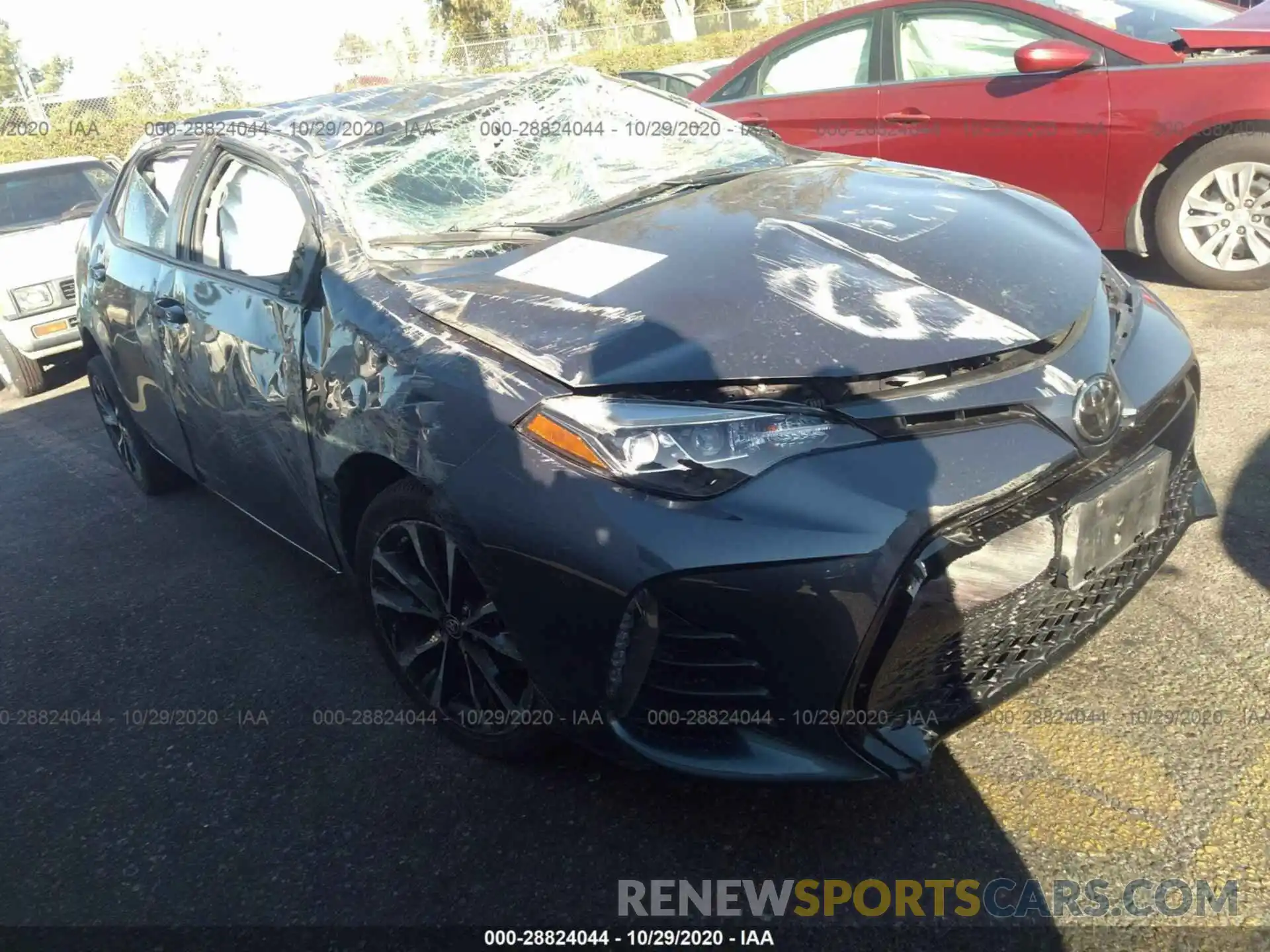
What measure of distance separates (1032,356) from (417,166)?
1828 millimetres

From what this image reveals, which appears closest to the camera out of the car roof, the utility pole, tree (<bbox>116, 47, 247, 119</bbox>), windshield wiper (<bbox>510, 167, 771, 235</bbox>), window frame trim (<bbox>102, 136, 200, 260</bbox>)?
windshield wiper (<bbox>510, 167, 771, 235</bbox>)

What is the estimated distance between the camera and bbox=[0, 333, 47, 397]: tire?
6.43 metres

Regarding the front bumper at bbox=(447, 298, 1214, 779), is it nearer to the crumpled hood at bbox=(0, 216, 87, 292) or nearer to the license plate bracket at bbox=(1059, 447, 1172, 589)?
the license plate bracket at bbox=(1059, 447, 1172, 589)

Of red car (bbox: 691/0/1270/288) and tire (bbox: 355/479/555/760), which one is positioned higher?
red car (bbox: 691/0/1270/288)

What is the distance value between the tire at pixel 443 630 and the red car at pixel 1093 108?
3.82 metres

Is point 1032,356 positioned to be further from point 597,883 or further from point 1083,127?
point 1083,127

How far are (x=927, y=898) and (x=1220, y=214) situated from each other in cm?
406

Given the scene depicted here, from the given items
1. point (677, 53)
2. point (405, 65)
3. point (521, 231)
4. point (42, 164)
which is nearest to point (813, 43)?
point (521, 231)

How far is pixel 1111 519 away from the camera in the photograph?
1974 mm

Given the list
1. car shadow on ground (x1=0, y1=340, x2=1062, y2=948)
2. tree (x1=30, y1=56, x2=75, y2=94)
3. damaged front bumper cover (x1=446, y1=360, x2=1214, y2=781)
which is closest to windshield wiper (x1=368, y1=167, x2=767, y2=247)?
damaged front bumper cover (x1=446, y1=360, x2=1214, y2=781)

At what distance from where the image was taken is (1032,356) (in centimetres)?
201

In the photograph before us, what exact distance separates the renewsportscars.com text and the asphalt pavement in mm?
26

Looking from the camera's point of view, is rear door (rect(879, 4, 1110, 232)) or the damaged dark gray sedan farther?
rear door (rect(879, 4, 1110, 232))

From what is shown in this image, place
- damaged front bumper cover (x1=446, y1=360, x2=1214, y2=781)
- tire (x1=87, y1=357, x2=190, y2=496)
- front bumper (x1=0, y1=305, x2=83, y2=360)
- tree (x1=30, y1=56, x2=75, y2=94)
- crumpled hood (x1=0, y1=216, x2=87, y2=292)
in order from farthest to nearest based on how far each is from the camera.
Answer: tree (x1=30, y1=56, x2=75, y2=94)
crumpled hood (x1=0, y1=216, x2=87, y2=292)
front bumper (x1=0, y1=305, x2=83, y2=360)
tire (x1=87, y1=357, x2=190, y2=496)
damaged front bumper cover (x1=446, y1=360, x2=1214, y2=781)
